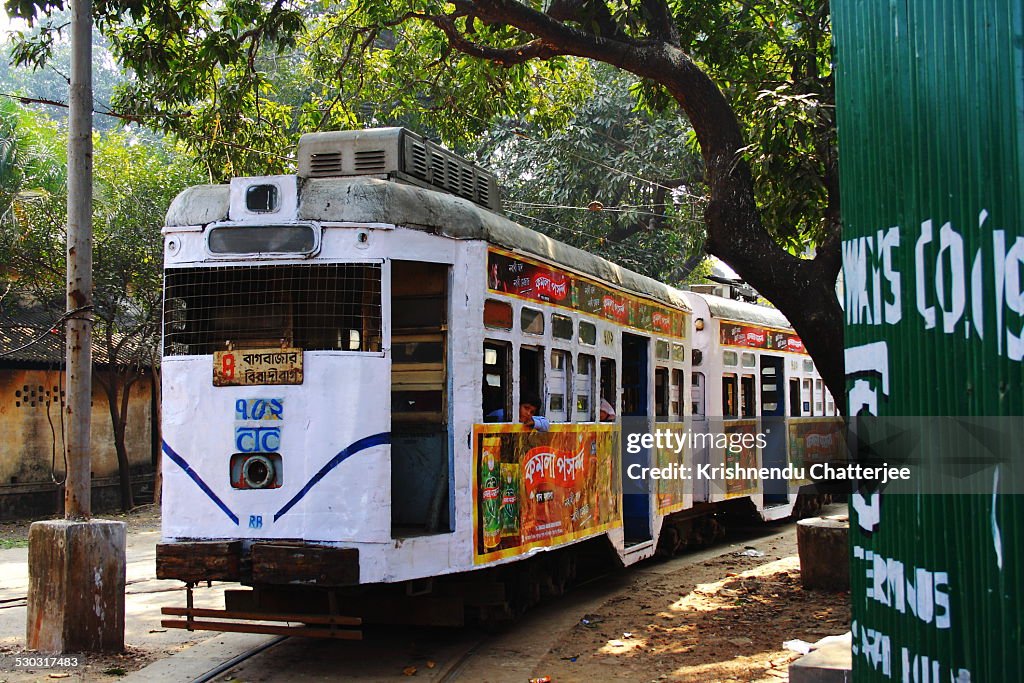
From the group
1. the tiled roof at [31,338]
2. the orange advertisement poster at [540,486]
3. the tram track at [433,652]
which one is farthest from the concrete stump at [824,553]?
the tiled roof at [31,338]

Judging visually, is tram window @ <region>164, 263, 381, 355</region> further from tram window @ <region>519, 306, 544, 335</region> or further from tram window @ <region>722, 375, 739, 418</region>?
tram window @ <region>722, 375, 739, 418</region>

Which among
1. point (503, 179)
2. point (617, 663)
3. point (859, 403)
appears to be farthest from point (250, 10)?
point (503, 179)

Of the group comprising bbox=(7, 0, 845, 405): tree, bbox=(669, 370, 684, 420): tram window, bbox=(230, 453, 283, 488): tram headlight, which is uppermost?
bbox=(7, 0, 845, 405): tree

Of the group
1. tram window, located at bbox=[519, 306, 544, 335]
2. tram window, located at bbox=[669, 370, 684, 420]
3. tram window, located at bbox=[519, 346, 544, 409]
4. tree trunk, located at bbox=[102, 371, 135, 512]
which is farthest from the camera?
tree trunk, located at bbox=[102, 371, 135, 512]

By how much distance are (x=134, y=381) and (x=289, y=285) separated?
1456 cm

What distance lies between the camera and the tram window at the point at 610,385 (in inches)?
410

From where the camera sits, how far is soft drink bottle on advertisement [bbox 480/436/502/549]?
7.52m

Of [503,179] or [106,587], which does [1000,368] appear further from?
[503,179]

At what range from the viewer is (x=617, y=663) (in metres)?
7.98

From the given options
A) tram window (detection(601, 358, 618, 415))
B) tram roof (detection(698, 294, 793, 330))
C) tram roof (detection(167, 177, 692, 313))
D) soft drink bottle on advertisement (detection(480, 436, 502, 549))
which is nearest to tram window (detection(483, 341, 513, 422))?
soft drink bottle on advertisement (detection(480, 436, 502, 549))

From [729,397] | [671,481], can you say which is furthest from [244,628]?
[729,397]

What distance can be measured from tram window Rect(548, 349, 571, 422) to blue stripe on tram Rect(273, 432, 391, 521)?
226cm

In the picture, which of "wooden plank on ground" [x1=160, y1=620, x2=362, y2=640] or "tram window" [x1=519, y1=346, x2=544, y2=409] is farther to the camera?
"tram window" [x1=519, y1=346, x2=544, y2=409]

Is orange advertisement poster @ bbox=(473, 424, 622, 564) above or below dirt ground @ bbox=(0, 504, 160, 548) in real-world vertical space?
above
